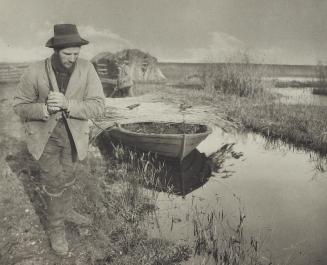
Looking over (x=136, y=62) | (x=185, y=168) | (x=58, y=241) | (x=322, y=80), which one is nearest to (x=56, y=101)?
(x=58, y=241)

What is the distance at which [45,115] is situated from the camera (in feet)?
9.74

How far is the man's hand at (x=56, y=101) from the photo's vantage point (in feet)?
9.34

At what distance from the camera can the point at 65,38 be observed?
9.57ft

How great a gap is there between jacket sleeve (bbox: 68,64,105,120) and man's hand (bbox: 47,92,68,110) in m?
0.15

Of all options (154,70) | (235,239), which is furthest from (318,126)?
(154,70)

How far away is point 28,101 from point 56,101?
0.46 metres

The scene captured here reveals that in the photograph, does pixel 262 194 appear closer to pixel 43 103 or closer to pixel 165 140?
pixel 165 140

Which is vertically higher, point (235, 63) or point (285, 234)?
point (235, 63)

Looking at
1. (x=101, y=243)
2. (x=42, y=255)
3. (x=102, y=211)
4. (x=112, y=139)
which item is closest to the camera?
(x=42, y=255)

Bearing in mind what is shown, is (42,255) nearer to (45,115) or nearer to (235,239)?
(45,115)

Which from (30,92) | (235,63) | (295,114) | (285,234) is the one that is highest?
(235,63)

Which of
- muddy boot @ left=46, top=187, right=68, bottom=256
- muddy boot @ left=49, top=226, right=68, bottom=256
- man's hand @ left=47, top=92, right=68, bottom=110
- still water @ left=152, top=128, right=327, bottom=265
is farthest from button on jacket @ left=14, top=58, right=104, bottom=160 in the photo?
still water @ left=152, top=128, right=327, bottom=265

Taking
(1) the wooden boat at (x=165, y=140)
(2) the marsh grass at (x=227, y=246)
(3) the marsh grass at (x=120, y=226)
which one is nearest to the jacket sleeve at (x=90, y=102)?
(3) the marsh grass at (x=120, y=226)

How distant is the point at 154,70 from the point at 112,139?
878 inches
